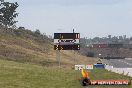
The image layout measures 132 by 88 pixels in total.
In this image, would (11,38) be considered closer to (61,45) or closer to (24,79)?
(61,45)

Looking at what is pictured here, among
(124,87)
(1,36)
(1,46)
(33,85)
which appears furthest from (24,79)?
(1,36)

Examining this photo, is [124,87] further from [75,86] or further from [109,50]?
[109,50]

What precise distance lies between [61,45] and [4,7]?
74.6 metres

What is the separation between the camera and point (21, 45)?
9906 centimetres

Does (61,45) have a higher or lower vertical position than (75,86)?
higher

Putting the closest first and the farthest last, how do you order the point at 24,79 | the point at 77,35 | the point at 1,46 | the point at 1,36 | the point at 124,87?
1. the point at 124,87
2. the point at 24,79
3. the point at 77,35
4. the point at 1,46
5. the point at 1,36

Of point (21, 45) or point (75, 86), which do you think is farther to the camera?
point (21, 45)

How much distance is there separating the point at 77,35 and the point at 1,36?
5201 cm

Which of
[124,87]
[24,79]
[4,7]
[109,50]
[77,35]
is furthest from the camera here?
[109,50]

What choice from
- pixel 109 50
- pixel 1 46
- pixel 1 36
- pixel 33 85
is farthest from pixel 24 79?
pixel 109 50

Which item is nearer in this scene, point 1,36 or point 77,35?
point 77,35

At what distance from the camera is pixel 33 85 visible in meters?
22.6

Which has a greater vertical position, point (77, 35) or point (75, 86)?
point (77, 35)

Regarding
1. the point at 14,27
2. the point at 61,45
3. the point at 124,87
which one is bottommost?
the point at 124,87
